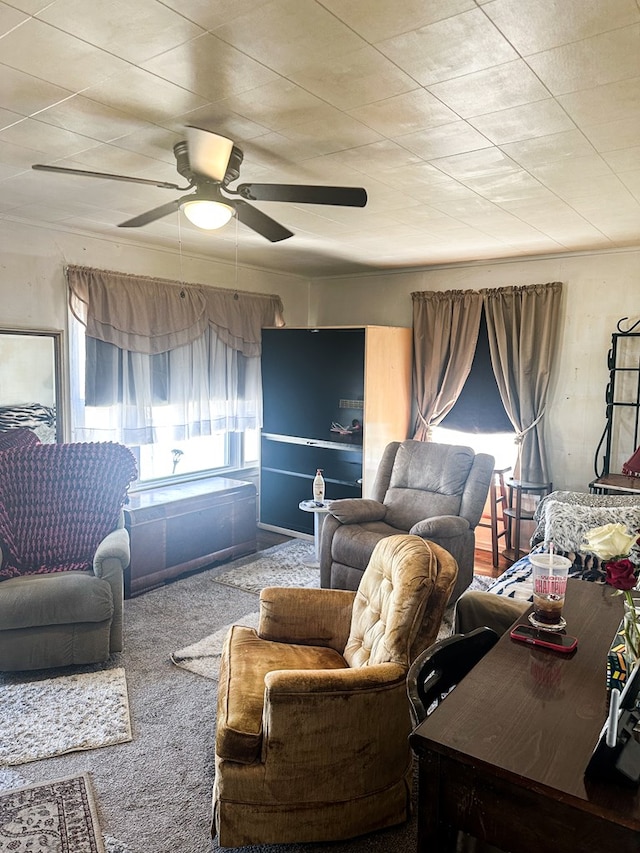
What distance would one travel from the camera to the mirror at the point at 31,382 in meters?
3.92

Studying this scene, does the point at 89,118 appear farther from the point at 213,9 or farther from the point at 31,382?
the point at 31,382

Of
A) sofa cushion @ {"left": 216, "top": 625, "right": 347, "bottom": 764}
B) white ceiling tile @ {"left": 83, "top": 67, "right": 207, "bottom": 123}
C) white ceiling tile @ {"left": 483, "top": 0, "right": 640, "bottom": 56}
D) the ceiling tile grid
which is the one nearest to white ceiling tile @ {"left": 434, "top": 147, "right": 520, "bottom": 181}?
the ceiling tile grid

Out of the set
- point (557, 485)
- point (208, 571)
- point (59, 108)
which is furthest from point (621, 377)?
point (59, 108)

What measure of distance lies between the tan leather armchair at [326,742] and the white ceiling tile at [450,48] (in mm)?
1595

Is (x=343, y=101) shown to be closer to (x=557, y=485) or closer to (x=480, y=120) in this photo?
(x=480, y=120)

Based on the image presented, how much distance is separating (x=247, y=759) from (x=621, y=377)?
4017mm

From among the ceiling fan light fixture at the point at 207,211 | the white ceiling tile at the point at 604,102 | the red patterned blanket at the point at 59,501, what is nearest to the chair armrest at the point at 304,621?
the red patterned blanket at the point at 59,501

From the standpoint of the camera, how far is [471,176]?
2805 millimetres

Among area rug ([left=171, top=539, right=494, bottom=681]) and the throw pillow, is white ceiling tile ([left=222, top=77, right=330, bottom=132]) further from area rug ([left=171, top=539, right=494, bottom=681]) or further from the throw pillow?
area rug ([left=171, top=539, right=494, bottom=681])

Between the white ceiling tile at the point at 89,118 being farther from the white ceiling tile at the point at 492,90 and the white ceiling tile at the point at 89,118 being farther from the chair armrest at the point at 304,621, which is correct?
the chair armrest at the point at 304,621

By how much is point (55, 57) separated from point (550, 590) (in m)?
2.21

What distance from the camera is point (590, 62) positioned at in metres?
1.75

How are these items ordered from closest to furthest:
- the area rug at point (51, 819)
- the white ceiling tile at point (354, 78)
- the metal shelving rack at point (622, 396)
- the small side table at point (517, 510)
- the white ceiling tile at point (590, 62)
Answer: the white ceiling tile at point (590, 62)
the white ceiling tile at point (354, 78)
the area rug at point (51, 819)
the metal shelving rack at point (622, 396)
the small side table at point (517, 510)

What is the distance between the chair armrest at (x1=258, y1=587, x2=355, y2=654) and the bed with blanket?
36.1 inches
